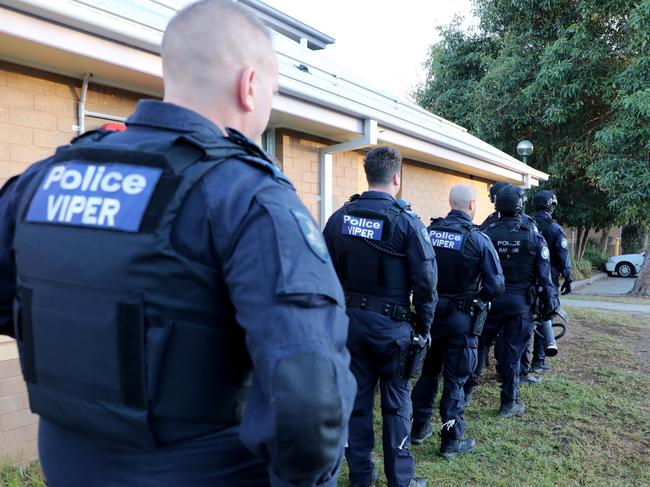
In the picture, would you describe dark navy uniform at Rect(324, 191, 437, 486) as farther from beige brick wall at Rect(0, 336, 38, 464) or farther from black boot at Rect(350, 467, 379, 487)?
beige brick wall at Rect(0, 336, 38, 464)

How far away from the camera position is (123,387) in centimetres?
113

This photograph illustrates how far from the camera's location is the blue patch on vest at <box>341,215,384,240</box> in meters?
3.38

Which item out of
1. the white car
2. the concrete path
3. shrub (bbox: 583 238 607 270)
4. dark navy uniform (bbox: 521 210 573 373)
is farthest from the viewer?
shrub (bbox: 583 238 607 270)

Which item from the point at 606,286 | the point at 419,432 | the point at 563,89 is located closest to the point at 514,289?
the point at 419,432

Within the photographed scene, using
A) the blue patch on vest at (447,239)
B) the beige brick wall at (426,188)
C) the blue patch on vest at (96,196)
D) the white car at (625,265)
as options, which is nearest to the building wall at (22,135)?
the blue patch on vest at (96,196)

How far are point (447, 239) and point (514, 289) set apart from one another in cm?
124

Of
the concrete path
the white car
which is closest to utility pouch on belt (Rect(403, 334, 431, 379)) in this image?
the concrete path

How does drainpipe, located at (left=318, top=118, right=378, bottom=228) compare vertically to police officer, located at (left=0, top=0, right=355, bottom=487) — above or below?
above

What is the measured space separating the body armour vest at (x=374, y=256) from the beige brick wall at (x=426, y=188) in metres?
4.16

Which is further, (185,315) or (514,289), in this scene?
(514,289)

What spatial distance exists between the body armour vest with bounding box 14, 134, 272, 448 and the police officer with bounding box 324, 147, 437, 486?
2231 mm

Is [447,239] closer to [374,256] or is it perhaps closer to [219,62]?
[374,256]

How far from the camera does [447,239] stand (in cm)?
417

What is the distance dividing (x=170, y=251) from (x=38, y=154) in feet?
9.53
